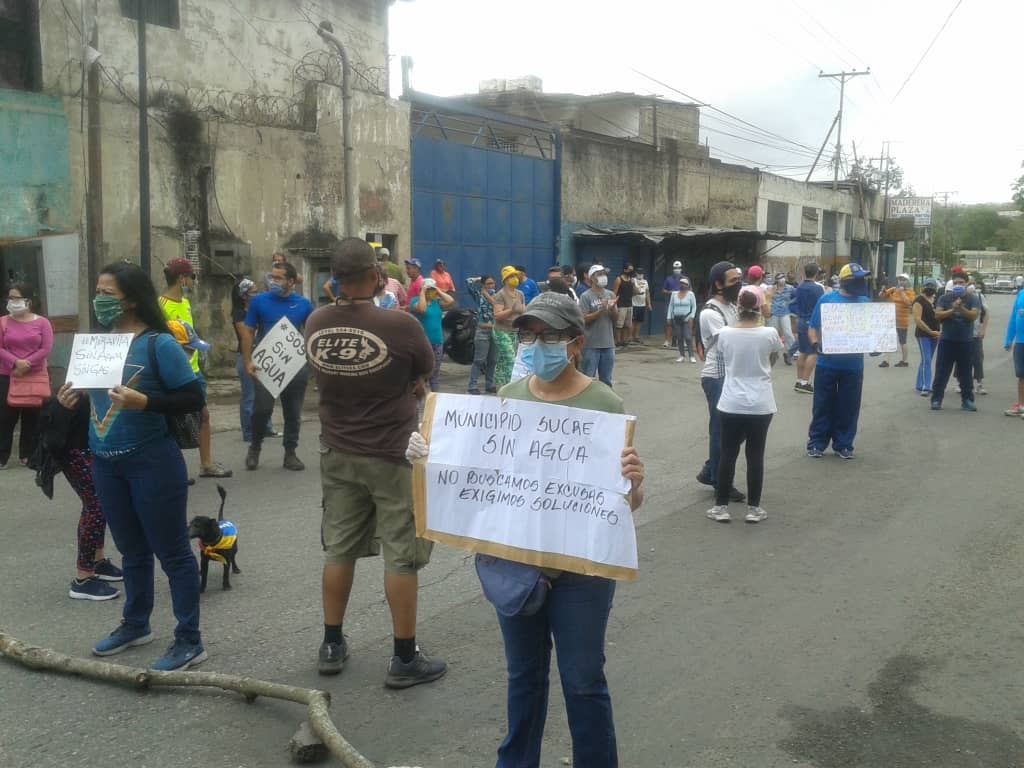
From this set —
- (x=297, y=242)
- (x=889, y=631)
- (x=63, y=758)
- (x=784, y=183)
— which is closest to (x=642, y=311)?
(x=297, y=242)

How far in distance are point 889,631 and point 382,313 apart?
3113 mm

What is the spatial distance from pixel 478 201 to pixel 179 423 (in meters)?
16.4

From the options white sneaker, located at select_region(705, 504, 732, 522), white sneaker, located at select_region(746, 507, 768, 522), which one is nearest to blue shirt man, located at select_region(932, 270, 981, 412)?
white sneaker, located at select_region(746, 507, 768, 522)

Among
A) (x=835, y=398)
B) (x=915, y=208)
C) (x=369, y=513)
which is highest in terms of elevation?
(x=915, y=208)

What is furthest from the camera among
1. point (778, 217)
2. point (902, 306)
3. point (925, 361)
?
point (778, 217)

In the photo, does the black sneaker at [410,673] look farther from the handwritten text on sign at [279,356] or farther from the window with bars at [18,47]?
the window with bars at [18,47]

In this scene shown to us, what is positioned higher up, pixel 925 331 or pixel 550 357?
pixel 550 357

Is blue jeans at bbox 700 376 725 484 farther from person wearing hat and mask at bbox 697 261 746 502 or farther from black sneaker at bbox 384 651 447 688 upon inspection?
black sneaker at bbox 384 651 447 688

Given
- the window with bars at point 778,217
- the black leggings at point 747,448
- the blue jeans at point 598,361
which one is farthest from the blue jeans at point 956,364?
the window with bars at point 778,217

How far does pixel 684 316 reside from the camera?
1934 cm

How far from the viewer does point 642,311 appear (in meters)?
23.1

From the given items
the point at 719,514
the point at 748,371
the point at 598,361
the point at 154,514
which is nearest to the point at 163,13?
the point at 598,361

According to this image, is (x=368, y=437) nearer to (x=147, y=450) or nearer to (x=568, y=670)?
(x=147, y=450)

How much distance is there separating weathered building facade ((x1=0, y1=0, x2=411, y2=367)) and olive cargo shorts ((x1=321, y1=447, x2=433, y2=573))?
32.2 ft
